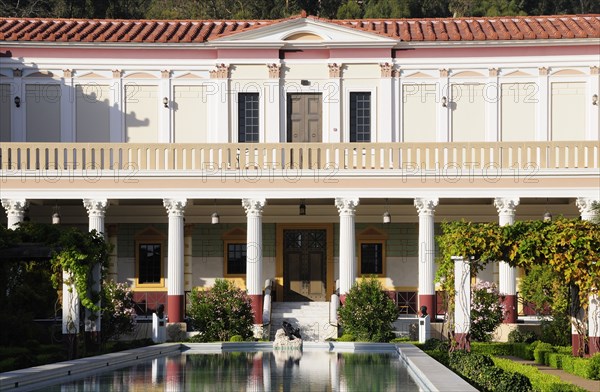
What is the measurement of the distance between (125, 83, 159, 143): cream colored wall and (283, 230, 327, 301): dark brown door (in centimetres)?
630

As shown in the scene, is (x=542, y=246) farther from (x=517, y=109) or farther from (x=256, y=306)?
(x=517, y=109)

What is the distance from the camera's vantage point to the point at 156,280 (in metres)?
47.6

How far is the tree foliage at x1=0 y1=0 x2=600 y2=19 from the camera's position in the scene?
67.6 meters

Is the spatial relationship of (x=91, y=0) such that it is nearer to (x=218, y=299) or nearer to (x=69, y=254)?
(x=218, y=299)

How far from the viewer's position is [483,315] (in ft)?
128

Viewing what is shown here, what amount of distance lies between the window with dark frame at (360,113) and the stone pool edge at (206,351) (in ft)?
42.3

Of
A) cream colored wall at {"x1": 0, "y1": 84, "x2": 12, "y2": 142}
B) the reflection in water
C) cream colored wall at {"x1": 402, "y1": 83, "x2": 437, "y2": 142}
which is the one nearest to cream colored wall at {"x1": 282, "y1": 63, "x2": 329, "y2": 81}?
cream colored wall at {"x1": 402, "y1": 83, "x2": 437, "y2": 142}

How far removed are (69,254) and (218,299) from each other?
9861 millimetres

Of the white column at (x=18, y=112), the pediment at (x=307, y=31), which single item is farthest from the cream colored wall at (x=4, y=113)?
the pediment at (x=307, y=31)

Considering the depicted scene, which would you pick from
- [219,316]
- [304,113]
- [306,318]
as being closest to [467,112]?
[304,113]

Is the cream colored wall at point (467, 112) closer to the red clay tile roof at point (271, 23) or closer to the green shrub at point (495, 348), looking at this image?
the red clay tile roof at point (271, 23)

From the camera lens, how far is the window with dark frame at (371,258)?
47594 millimetres

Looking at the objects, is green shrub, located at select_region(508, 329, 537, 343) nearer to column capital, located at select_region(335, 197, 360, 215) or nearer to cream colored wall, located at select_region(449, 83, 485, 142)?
column capital, located at select_region(335, 197, 360, 215)

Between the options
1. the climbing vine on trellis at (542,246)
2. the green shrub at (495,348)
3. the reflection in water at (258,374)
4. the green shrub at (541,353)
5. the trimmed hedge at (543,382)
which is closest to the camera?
the trimmed hedge at (543,382)
